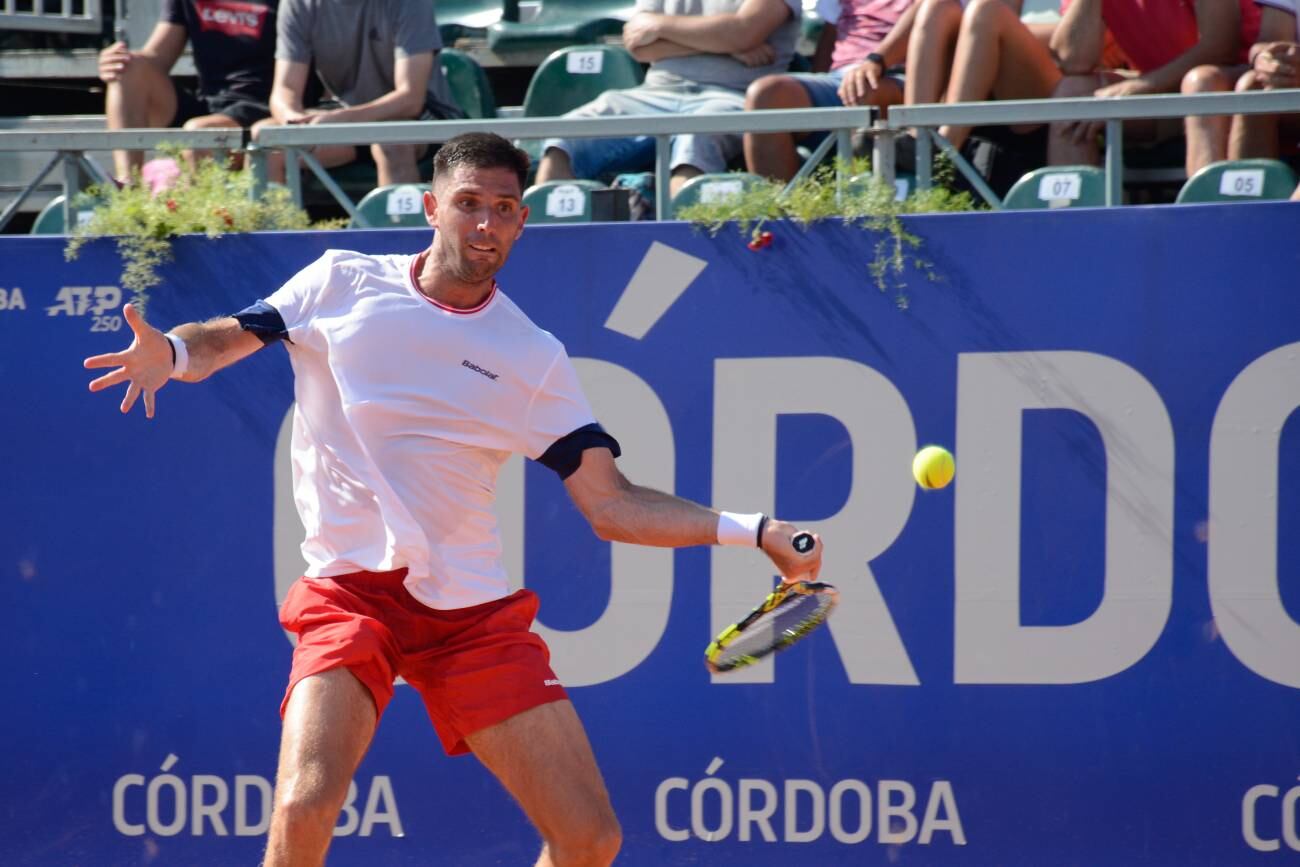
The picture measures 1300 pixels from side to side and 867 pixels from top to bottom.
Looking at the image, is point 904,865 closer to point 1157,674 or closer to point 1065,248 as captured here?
point 1157,674

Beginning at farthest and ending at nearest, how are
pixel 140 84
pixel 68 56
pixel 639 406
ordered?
pixel 68 56 < pixel 140 84 < pixel 639 406

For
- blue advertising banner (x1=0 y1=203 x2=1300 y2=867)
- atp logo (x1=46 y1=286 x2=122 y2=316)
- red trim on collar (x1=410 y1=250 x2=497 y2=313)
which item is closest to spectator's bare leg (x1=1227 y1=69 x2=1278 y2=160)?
blue advertising banner (x1=0 y1=203 x2=1300 y2=867)

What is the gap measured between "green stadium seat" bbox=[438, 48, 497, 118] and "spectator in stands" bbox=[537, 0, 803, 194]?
1.18 m

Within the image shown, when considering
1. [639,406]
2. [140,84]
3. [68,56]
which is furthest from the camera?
[68,56]

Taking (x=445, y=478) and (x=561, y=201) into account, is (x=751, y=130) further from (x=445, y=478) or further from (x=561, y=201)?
(x=445, y=478)

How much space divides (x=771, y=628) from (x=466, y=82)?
4967mm

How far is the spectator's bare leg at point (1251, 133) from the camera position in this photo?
5.71 metres

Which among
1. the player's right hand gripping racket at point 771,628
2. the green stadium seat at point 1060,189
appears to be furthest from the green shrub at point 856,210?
the player's right hand gripping racket at point 771,628

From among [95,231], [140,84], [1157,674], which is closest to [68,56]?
[140,84]

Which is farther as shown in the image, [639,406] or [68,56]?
[68,56]

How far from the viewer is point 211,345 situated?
12.8 feet

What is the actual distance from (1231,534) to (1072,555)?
18.9 inches

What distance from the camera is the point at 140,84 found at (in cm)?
760

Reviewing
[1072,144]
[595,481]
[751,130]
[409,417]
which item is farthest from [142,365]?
[1072,144]
